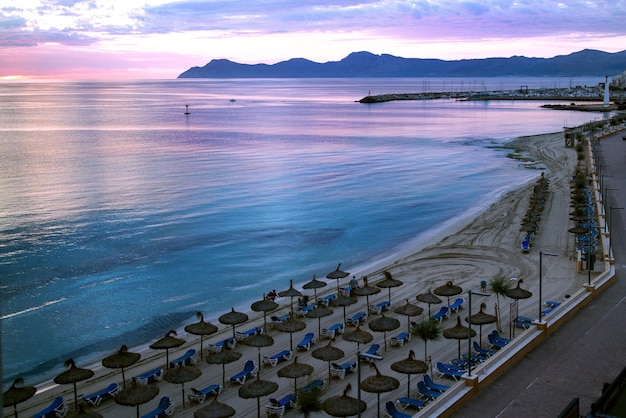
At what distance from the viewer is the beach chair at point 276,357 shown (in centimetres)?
1496

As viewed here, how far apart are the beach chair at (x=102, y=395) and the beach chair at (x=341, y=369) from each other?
4.82m

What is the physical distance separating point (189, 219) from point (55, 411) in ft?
67.7

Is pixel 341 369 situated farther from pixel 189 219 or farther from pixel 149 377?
pixel 189 219

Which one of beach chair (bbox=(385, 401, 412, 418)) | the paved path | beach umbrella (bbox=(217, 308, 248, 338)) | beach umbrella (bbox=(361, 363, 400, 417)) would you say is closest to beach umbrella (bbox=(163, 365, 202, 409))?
beach umbrella (bbox=(217, 308, 248, 338))

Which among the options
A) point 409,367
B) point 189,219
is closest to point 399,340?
point 409,367

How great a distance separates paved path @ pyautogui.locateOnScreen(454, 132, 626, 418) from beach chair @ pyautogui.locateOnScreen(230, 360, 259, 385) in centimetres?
505

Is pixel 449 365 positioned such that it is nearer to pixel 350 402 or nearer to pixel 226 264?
pixel 350 402

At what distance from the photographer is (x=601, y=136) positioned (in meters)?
61.6

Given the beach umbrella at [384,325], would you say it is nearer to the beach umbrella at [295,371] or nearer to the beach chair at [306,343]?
the beach chair at [306,343]

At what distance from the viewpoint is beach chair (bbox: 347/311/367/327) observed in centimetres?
1732

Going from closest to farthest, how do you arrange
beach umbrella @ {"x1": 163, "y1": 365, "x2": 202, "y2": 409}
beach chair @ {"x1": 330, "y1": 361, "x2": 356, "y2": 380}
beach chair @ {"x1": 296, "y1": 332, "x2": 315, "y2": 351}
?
beach umbrella @ {"x1": 163, "y1": 365, "x2": 202, "y2": 409}
beach chair @ {"x1": 330, "y1": 361, "x2": 356, "y2": 380}
beach chair @ {"x1": 296, "y1": 332, "x2": 315, "y2": 351}

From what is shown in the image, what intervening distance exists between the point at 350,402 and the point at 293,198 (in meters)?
28.1

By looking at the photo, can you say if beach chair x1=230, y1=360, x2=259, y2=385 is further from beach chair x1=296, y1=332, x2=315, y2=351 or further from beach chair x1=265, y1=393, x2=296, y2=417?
beach chair x1=296, y1=332, x2=315, y2=351

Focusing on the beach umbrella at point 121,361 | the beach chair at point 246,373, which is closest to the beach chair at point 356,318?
the beach chair at point 246,373
